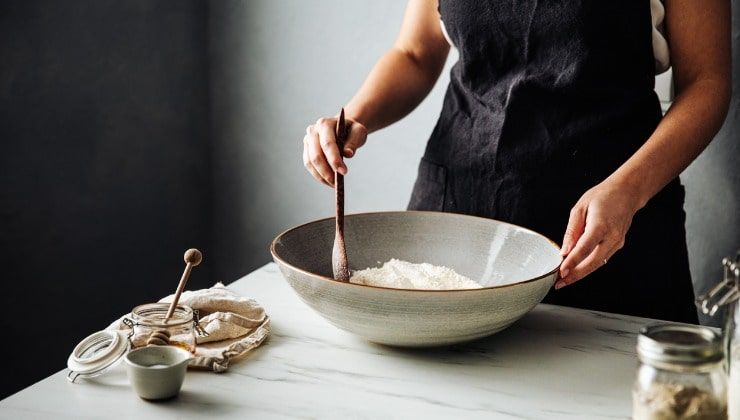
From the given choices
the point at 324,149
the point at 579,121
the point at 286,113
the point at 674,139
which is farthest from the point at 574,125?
the point at 286,113

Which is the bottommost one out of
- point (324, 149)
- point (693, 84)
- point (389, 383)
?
point (389, 383)

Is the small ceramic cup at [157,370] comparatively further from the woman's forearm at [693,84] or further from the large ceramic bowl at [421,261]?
the woman's forearm at [693,84]

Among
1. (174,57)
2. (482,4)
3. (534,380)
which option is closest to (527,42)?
(482,4)

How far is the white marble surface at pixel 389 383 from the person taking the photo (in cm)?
89

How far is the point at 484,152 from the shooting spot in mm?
1445

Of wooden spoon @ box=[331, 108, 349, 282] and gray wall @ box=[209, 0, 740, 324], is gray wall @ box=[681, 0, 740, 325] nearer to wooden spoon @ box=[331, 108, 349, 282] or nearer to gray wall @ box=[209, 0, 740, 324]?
gray wall @ box=[209, 0, 740, 324]

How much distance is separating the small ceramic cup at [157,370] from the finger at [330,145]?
38 cm

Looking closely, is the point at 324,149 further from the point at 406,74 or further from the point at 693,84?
the point at 693,84

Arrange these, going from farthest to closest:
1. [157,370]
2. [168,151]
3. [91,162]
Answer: [168,151], [91,162], [157,370]

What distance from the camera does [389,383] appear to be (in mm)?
951

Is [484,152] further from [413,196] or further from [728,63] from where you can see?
[728,63]

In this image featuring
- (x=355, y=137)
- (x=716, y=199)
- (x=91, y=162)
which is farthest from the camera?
(x=91, y=162)

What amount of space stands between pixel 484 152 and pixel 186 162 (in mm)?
1200

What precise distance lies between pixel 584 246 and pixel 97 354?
2.02 feet
